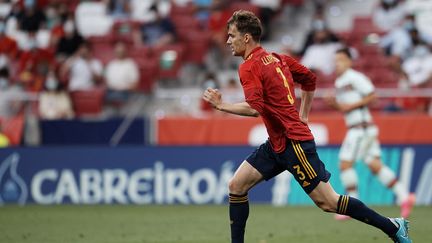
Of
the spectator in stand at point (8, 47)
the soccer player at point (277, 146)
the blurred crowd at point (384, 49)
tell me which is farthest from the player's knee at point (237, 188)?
the spectator in stand at point (8, 47)

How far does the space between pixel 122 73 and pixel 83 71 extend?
3.63ft

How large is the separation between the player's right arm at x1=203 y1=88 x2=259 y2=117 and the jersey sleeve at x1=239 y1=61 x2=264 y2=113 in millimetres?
47

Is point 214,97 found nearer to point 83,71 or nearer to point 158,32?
point 83,71

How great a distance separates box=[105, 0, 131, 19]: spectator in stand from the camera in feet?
75.3

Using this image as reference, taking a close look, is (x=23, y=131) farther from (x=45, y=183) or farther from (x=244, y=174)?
(x=244, y=174)

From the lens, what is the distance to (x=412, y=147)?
647 inches

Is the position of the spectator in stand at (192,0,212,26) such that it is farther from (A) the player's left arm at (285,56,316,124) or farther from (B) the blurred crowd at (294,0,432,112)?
(A) the player's left arm at (285,56,316,124)

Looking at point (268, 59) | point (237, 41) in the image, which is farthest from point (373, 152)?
point (237, 41)

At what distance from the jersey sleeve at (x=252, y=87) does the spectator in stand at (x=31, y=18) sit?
588 inches

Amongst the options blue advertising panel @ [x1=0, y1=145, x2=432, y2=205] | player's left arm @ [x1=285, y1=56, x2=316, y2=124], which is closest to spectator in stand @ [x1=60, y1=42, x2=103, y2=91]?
blue advertising panel @ [x1=0, y1=145, x2=432, y2=205]

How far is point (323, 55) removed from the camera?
64.9 feet

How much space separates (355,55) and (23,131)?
7.21 m

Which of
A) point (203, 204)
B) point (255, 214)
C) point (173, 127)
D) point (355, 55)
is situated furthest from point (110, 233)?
point (355, 55)

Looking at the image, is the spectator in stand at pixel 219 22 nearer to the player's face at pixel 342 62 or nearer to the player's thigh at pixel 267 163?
the player's face at pixel 342 62
